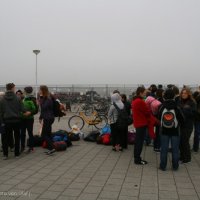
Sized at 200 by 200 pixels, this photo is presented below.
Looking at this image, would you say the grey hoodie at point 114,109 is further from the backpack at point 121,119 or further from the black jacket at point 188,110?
the black jacket at point 188,110

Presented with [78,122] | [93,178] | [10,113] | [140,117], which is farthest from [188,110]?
[78,122]

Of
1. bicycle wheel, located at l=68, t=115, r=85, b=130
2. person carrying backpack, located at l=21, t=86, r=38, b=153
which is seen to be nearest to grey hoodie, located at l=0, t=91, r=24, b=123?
person carrying backpack, located at l=21, t=86, r=38, b=153

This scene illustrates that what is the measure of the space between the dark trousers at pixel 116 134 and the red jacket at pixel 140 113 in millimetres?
1623

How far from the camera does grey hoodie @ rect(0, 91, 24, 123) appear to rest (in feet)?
26.3

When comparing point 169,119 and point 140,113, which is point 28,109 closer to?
point 140,113

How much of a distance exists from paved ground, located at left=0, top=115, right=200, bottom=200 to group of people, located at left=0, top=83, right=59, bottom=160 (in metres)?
0.39

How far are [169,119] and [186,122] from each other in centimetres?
142

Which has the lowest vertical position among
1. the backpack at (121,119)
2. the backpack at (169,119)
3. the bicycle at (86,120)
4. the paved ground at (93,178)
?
the paved ground at (93,178)

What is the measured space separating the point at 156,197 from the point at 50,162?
3.20 metres

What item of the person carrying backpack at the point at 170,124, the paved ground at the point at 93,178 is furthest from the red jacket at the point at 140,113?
the paved ground at the point at 93,178

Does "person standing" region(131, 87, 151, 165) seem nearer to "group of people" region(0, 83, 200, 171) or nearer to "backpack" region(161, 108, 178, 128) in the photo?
"group of people" region(0, 83, 200, 171)

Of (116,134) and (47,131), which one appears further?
(116,134)

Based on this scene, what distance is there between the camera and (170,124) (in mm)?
6832

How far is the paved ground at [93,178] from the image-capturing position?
5.39m
